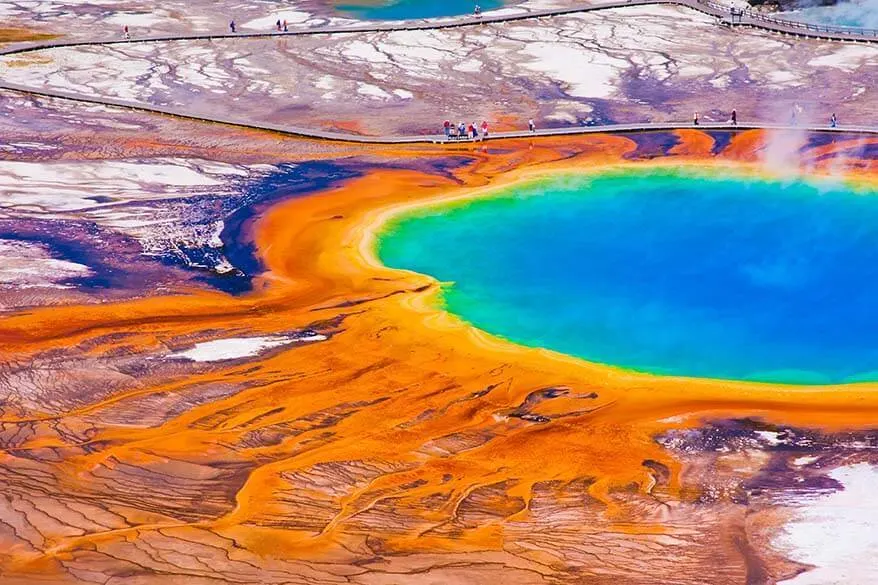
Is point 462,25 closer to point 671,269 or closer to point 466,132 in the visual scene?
point 466,132

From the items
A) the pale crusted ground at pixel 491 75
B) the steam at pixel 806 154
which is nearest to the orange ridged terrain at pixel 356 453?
the steam at pixel 806 154

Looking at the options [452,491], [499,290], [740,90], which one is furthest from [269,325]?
[740,90]

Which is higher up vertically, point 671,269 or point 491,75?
point 491,75

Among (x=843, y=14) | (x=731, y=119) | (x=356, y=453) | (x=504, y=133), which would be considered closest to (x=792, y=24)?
(x=843, y=14)

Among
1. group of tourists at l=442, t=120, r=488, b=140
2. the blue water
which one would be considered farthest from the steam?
the blue water

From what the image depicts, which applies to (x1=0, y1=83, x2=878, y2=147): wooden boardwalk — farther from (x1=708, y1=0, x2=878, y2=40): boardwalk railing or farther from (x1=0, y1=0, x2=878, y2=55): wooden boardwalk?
(x1=708, y1=0, x2=878, y2=40): boardwalk railing
